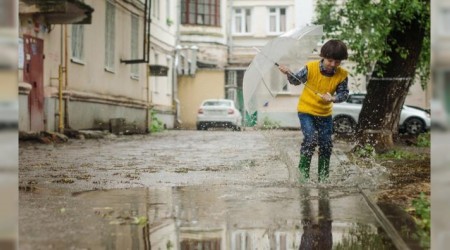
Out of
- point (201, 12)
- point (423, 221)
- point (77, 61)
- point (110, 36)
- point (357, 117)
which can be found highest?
point (201, 12)

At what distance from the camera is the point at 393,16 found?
14.4 meters

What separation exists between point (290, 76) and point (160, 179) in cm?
223

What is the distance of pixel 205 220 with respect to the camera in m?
5.52

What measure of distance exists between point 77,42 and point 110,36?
381cm

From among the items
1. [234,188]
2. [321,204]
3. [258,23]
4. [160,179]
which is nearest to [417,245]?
[321,204]

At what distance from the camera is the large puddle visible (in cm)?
467

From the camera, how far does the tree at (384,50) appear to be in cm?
1427

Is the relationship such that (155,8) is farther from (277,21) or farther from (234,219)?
(234,219)

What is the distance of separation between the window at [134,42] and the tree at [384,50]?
49.1 ft

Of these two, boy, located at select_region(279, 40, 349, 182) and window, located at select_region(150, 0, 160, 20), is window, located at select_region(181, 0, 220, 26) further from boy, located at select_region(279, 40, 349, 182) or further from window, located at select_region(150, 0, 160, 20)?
boy, located at select_region(279, 40, 349, 182)

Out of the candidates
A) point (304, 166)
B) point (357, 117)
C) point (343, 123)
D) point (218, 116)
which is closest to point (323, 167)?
point (304, 166)

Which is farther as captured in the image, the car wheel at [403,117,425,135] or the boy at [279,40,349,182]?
the car wheel at [403,117,425,135]

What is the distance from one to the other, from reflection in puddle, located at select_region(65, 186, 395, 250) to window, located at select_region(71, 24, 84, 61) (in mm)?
15159

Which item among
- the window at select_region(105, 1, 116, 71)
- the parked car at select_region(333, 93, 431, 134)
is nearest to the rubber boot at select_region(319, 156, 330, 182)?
the window at select_region(105, 1, 116, 71)
